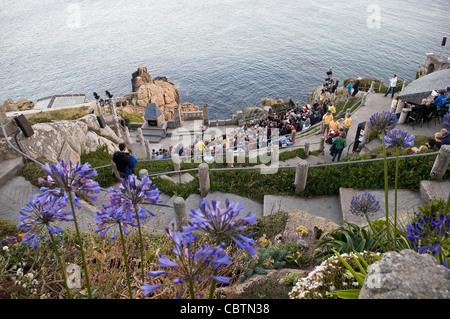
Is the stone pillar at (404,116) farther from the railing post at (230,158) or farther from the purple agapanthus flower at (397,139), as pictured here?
the purple agapanthus flower at (397,139)

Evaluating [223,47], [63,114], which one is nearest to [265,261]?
[63,114]

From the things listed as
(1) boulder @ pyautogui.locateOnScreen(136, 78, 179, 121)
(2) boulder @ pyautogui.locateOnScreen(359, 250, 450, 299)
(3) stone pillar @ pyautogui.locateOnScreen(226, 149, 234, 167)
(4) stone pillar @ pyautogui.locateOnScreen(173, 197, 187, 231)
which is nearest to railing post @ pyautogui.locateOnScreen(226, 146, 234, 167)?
(3) stone pillar @ pyautogui.locateOnScreen(226, 149, 234, 167)

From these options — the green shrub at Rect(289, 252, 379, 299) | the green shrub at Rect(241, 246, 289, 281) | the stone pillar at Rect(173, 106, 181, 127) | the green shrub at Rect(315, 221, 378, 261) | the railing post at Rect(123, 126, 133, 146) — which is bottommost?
the stone pillar at Rect(173, 106, 181, 127)

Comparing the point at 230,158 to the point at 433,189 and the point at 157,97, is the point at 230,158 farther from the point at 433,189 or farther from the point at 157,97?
the point at 157,97

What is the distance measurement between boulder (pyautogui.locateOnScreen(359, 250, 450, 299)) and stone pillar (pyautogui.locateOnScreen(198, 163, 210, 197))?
297 inches

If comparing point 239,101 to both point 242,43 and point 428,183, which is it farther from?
point 428,183

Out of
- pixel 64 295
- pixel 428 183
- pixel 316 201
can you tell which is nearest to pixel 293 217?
pixel 316 201

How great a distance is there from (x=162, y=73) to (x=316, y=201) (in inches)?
2042

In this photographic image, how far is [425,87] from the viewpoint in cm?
1547

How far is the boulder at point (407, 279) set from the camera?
1998 millimetres

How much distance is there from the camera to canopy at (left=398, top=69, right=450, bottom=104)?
1495 centimetres

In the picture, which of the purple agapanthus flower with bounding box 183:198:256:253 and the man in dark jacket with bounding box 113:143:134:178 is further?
the man in dark jacket with bounding box 113:143:134:178

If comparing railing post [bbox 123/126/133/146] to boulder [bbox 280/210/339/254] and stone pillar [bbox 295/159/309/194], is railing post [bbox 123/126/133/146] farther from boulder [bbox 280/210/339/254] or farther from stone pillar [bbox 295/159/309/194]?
boulder [bbox 280/210/339/254]

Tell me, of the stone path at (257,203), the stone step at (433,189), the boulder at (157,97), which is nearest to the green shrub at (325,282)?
the stone path at (257,203)
